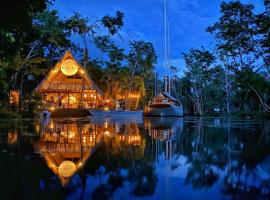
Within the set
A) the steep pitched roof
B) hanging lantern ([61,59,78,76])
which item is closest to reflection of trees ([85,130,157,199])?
hanging lantern ([61,59,78,76])

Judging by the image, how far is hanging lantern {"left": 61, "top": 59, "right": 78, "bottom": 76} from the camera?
40.6 m

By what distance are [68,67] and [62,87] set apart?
388 cm

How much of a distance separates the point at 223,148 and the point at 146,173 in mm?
4084

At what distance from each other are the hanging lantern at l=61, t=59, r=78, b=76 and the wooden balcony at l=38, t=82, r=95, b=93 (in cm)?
296

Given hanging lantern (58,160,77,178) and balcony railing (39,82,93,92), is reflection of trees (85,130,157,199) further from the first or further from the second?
balcony railing (39,82,93,92)

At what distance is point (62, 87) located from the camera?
1720 inches

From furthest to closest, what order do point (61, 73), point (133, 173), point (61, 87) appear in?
point (61, 73) < point (61, 87) < point (133, 173)

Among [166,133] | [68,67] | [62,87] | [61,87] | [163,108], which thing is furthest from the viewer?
[62,87]

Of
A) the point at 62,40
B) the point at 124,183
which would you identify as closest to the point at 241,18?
the point at 62,40

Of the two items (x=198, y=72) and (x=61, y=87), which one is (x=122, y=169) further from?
(x=198, y=72)

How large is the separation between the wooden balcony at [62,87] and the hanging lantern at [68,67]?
2.96m

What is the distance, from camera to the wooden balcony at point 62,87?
42219 mm

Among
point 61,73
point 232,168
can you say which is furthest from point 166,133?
point 61,73

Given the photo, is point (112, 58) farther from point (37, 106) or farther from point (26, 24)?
point (26, 24)
